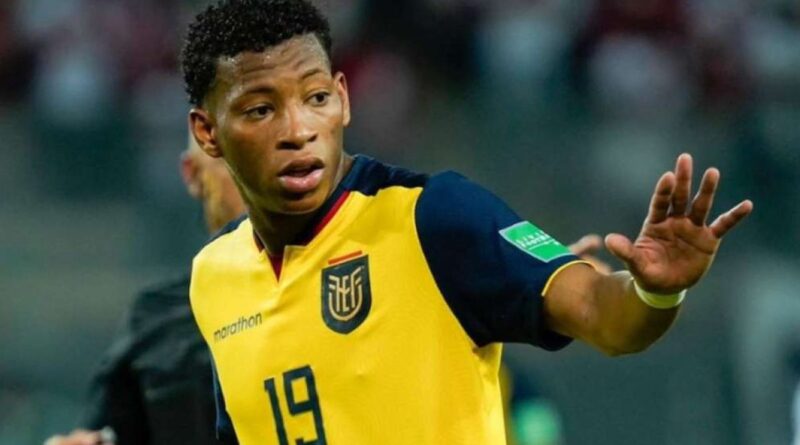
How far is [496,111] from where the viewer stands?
8.38 meters

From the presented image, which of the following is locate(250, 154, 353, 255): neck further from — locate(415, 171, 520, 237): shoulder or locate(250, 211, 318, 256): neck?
locate(415, 171, 520, 237): shoulder

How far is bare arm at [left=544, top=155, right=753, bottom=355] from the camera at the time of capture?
274cm

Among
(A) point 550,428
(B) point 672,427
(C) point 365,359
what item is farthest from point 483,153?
(C) point 365,359

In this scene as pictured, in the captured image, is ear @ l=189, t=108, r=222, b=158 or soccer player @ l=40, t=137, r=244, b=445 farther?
soccer player @ l=40, t=137, r=244, b=445

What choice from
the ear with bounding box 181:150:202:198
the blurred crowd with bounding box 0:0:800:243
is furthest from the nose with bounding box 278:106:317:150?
the blurred crowd with bounding box 0:0:800:243

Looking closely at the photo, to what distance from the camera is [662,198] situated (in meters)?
2.78

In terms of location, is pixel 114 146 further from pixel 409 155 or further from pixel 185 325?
pixel 185 325

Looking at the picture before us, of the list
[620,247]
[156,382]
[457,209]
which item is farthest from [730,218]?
[156,382]

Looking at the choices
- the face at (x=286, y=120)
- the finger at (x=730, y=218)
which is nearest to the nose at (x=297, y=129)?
the face at (x=286, y=120)

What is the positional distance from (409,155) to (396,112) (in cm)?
67

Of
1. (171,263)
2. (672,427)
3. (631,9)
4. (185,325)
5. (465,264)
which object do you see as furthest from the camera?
(631,9)

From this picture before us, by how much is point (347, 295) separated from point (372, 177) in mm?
270

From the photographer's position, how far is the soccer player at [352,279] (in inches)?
119

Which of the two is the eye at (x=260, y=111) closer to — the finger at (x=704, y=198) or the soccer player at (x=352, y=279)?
the soccer player at (x=352, y=279)
